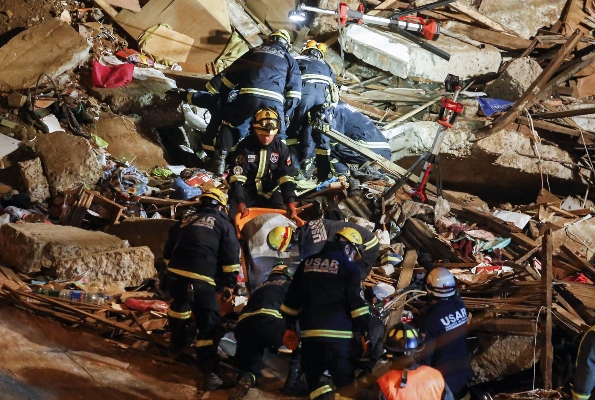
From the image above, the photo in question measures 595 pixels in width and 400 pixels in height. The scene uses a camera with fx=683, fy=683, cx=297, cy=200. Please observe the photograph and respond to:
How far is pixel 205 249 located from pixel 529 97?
7769 millimetres

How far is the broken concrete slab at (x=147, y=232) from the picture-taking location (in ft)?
27.1

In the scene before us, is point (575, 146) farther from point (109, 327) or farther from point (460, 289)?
point (109, 327)

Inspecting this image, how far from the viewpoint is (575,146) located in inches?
472

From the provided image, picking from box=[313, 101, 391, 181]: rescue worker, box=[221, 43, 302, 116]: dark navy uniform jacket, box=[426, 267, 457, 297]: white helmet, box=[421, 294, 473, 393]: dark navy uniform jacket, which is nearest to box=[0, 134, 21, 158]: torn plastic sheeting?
box=[221, 43, 302, 116]: dark navy uniform jacket

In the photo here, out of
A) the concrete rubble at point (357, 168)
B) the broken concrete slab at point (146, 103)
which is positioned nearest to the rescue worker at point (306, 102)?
the concrete rubble at point (357, 168)

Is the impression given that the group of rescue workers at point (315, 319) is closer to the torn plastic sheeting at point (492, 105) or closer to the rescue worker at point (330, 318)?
the rescue worker at point (330, 318)

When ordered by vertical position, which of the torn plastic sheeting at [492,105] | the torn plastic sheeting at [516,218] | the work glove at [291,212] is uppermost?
the work glove at [291,212]

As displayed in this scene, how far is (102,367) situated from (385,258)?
147 inches

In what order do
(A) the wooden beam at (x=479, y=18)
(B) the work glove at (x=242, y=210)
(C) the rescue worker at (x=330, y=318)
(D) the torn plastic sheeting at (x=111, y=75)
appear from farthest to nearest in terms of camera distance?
(A) the wooden beam at (x=479, y=18)
(D) the torn plastic sheeting at (x=111, y=75)
(B) the work glove at (x=242, y=210)
(C) the rescue worker at (x=330, y=318)

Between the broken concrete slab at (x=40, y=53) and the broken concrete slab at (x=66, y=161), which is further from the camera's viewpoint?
the broken concrete slab at (x=40, y=53)

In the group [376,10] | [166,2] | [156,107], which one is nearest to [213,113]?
[156,107]

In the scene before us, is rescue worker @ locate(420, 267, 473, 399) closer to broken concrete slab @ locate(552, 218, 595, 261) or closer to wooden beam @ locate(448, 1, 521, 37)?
broken concrete slab @ locate(552, 218, 595, 261)

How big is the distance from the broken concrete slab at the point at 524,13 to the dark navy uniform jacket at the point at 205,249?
419 inches

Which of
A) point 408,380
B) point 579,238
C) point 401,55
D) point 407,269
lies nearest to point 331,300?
point 408,380
